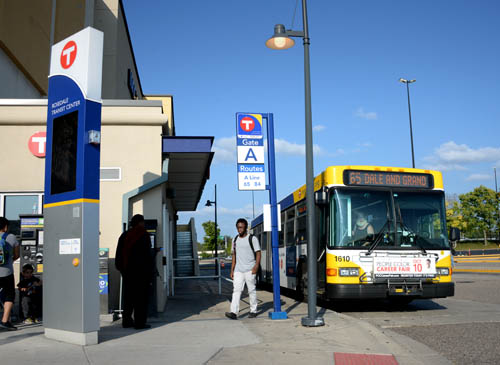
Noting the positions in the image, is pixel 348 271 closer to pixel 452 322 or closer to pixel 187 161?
pixel 452 322

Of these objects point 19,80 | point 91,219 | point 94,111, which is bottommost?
point 91,219

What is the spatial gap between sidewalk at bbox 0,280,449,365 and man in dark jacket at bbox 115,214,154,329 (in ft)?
1.11

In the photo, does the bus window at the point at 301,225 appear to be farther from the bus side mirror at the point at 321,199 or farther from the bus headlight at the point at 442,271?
the bus headlight at the point at 442,271

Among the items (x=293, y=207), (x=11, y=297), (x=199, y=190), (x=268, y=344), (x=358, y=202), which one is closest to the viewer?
(x=268, y=344)

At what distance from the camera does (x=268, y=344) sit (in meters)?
6.77

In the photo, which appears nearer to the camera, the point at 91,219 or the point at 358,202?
the point at 91,219

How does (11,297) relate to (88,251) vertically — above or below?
below

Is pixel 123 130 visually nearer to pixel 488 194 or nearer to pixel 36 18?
pixel 36 18

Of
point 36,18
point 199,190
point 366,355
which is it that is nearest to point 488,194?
point 199,190

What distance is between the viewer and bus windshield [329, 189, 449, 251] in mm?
10453

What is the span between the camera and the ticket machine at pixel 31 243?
949cm

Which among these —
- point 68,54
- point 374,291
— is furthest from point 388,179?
point 68,54

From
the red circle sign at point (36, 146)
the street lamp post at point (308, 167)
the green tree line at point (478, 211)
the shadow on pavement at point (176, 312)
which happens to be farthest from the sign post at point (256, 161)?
the green tree line at point (478, 211)

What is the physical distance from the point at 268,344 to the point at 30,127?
7205 mm
